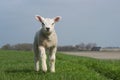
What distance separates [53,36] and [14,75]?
173 cm

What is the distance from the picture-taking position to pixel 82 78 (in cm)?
1252

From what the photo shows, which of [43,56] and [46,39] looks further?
[46,39]

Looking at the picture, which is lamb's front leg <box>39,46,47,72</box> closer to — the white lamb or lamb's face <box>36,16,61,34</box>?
the white lamb

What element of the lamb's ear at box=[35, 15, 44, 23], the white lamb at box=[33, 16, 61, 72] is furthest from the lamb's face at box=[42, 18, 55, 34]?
the lamb's ear at box=[35, 15, 44, 23]

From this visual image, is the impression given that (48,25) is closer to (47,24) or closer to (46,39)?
(47,24)

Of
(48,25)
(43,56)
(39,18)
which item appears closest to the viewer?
(48,25)

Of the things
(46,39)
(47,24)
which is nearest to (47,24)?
(47,24)

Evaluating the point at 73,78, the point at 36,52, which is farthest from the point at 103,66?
the point at 73,78

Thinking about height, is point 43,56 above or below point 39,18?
below

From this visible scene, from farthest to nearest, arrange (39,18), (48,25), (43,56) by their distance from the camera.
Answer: (39,18), (43,56), (48,25)

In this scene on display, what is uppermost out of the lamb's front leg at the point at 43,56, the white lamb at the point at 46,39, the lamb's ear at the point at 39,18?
the lamb's ear at the point at 39,18

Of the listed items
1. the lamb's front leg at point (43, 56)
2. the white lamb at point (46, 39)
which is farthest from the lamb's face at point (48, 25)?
the lamb's front leg at point (43, 56)

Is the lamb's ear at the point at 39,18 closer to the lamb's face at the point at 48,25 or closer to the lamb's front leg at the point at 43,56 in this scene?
the lamb's face at the point at 48,25

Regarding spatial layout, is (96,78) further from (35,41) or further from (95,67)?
(95,67)
